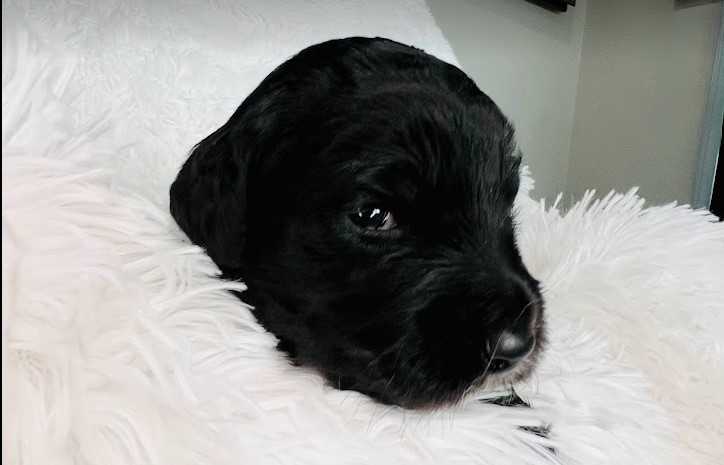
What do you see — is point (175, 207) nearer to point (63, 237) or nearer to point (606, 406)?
point (63, 237)

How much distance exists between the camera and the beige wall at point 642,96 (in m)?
2.58

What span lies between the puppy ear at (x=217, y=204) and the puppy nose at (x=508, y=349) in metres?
0.30

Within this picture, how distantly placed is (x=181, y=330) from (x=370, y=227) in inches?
8.6

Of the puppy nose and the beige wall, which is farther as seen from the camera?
the beige wall

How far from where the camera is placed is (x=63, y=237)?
1.68 feet

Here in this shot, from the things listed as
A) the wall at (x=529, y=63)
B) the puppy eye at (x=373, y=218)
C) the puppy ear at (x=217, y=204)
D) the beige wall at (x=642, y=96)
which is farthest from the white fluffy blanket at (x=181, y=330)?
the beige wall at (x=642, y=96)

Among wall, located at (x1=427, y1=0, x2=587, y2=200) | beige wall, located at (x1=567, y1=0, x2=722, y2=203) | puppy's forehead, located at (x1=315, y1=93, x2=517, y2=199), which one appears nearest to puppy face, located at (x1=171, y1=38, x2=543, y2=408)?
puppy's forehead, located at (x1=315, y1=93, x2=517, y2=199)

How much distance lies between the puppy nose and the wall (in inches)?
66.4

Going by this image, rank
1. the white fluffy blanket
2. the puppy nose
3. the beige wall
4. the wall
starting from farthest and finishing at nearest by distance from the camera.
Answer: the beige wall
the wall
the puppy nose
the white fluffy blanket

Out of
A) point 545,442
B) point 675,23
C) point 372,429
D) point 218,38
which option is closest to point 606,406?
point 545,442

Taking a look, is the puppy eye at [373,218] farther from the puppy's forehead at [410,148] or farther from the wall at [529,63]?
the wall at [529,63]

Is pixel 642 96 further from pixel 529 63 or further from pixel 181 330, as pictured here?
pixel 181 330

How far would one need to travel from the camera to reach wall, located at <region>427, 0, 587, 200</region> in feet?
7.32

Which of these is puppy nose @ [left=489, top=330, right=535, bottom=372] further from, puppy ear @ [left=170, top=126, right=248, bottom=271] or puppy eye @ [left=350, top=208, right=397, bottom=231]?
puppy ear @ [left=170, top=126, right=248, bottom=271]
